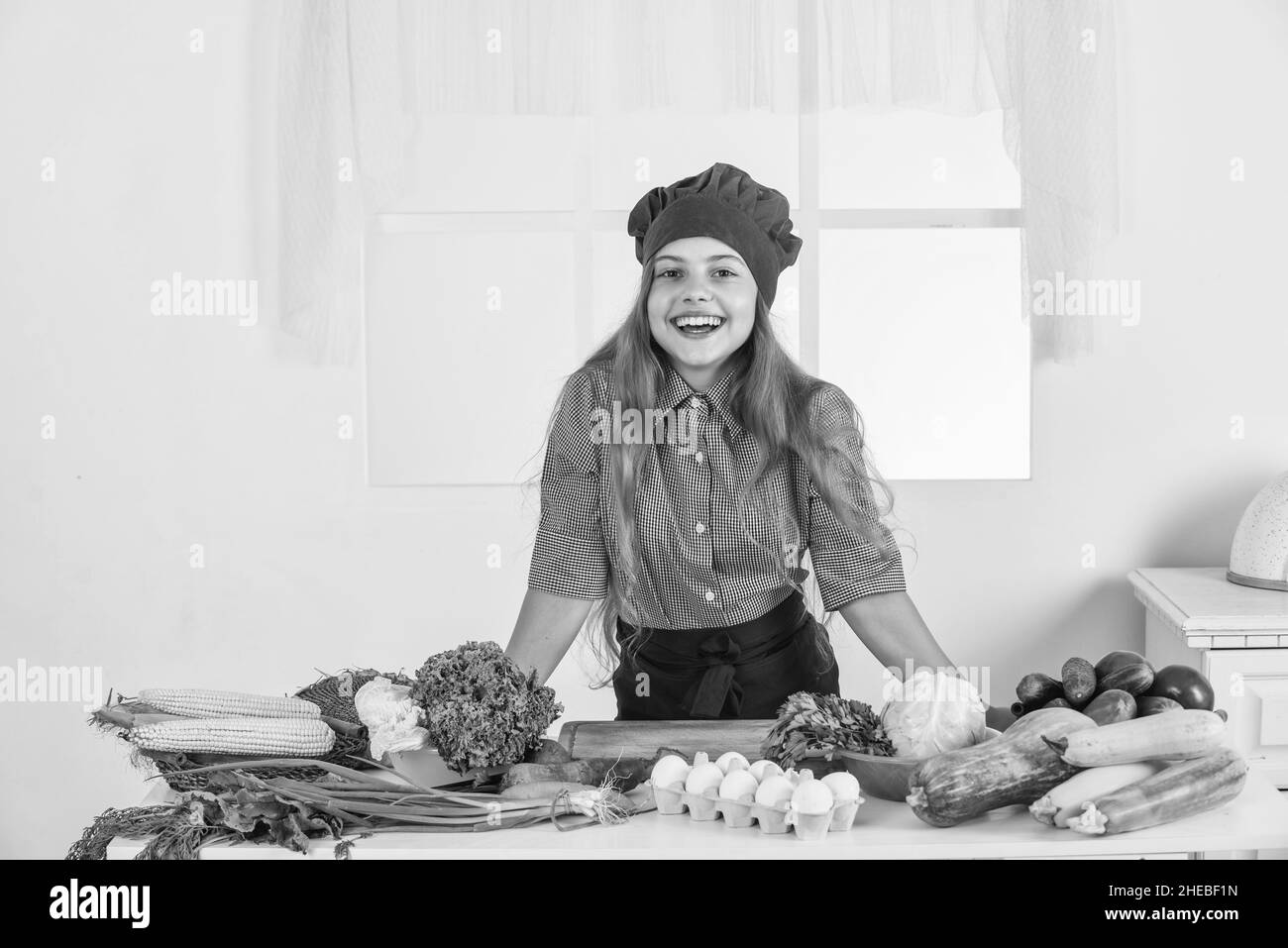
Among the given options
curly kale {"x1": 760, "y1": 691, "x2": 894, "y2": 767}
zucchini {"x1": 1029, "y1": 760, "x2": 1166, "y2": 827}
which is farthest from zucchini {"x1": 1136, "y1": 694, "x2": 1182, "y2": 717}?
curly kale {"x1": 760, "y1": 691, "x2": 894, "y2": 767}

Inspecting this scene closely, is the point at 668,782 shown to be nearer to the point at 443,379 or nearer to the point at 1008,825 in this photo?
the point at 1008,825

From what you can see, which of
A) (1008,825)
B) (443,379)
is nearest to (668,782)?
(1008,825)

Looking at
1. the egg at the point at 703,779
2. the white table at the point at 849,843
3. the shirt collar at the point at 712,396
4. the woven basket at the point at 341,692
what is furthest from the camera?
the shirt collar at the point at 712,396

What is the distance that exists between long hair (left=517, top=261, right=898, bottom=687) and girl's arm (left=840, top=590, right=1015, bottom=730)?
104mm

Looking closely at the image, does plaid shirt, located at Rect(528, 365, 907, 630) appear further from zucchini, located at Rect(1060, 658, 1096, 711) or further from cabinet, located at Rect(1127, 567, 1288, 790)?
cabinet, located at Rect(1127, 567, 1288, 790)

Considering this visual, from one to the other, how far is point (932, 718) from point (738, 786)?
0.34 metres

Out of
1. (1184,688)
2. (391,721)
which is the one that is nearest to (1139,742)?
(1184,688)

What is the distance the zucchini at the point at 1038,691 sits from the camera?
203 cm

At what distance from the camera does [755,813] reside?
1.82 metres

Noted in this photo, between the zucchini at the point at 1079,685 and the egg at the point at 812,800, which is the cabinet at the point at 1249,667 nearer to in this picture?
the zucchini at the point at 1079,685

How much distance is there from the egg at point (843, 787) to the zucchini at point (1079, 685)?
41 cm

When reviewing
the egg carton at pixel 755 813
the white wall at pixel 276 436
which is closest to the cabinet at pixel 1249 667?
the white wall at pixel 276 436

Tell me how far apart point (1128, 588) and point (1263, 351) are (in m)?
0.86

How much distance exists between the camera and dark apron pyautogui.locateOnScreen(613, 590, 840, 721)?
2.85m
